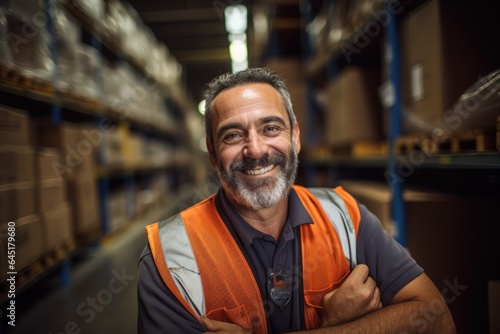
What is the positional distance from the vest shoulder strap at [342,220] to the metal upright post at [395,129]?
0.93 metres

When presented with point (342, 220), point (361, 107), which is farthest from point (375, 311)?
point (361, 107)

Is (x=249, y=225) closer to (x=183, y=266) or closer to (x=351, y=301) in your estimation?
(x=183, y=266)

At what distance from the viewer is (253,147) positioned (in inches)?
71.7

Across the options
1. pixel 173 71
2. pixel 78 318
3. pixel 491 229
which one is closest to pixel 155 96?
pixel 173 71

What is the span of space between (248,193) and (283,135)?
1.24 feet

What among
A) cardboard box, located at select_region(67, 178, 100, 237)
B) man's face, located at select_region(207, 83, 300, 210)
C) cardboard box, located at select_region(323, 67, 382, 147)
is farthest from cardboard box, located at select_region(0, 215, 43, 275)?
cardboard box, located at select_region(323, 67, 382, 147)

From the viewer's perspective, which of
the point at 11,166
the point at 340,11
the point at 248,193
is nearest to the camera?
the point at 248,193

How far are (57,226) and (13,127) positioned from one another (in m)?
1.19

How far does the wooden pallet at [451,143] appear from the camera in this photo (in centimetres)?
190

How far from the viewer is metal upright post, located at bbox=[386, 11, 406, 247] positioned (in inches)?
106

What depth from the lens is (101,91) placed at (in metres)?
5.25

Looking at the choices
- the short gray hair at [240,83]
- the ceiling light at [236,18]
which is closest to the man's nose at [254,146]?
the short gray hair at [240,83]

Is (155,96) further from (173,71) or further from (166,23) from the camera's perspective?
(166,23)

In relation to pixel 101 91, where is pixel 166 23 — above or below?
above
